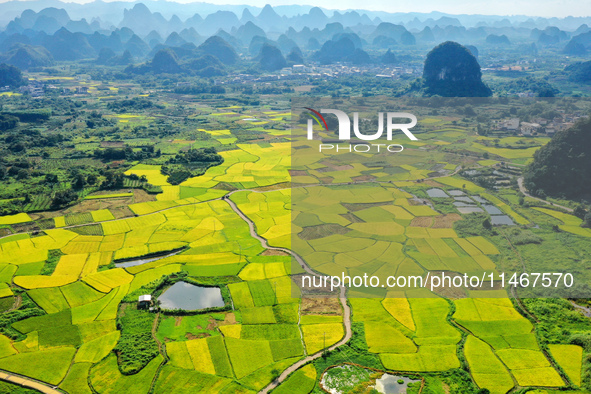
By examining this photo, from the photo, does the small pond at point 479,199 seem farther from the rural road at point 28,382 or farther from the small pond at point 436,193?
the rural road at point 28,382

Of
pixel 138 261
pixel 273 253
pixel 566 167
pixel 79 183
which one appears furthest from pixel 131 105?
pixel 566 167

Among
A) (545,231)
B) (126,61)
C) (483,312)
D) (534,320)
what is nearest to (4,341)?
(483,312)

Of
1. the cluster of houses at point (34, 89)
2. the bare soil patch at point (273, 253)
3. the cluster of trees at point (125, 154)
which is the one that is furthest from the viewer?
the cluster of houses at point (34, 89)

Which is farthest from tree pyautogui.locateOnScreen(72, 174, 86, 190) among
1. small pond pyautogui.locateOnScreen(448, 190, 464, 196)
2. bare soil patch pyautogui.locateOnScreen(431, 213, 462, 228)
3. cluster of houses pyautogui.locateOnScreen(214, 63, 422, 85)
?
cluster of houses pyautogui.locateOnScreen(214, 63, 422, 85)

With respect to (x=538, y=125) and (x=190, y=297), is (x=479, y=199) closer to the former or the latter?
(x=190, y=297)

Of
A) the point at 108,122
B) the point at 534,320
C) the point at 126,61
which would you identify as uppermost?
the point at 126,61

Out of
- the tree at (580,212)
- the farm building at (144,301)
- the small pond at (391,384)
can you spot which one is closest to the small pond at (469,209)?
the tree at (580,212)

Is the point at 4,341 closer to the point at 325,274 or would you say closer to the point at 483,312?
the point at 325,274
